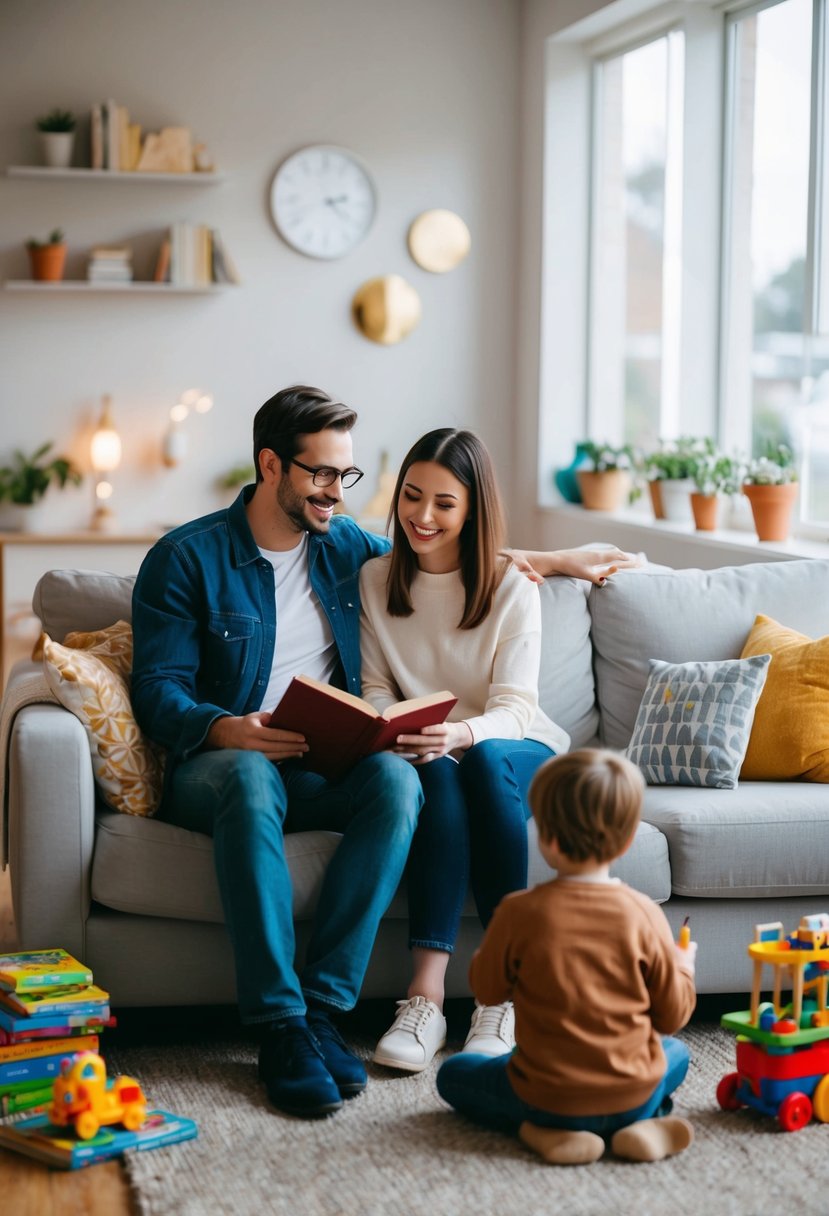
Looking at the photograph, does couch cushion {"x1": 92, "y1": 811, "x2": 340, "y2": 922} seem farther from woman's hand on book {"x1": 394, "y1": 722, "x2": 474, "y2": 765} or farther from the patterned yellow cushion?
woman's hand on book {"x1": 394, "y1": 722, "x2": 474, "y2": 765}

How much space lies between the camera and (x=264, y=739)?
7.95ft

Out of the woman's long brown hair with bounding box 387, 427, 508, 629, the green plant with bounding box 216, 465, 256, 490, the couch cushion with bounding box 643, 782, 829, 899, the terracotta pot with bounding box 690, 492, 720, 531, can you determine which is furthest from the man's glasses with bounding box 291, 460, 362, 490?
the green plant with bounding box 216, 465, 256, 490

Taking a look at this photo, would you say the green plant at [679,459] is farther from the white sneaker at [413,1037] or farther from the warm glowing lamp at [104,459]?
the white sneaker at [413,1037]

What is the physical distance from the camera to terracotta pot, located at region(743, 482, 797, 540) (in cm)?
412

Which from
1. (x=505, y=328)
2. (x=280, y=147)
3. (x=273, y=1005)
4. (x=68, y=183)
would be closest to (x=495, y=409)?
(x=505, y=328)

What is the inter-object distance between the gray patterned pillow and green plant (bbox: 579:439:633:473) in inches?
92.6

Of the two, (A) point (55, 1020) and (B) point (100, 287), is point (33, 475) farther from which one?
(A) point (55, 1020)

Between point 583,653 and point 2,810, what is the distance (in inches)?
49.8

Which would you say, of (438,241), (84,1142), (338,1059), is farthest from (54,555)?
(84,1142)

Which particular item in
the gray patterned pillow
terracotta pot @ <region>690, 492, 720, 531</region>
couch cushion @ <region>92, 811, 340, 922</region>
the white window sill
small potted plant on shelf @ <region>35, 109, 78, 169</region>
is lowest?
couch cushion @ <region>92, 811, 340, 922</region>

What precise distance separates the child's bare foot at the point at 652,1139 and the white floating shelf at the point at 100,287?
3967mm

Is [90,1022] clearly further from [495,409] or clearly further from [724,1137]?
[495,409]

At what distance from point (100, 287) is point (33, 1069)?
3651 mm

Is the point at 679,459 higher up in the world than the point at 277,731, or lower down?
higher up
